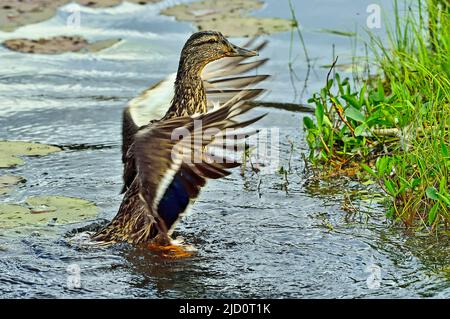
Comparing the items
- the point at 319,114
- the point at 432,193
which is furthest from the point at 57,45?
the point at 432,193

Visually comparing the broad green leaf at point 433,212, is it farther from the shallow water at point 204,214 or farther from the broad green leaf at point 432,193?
the shallow water at point 204,214

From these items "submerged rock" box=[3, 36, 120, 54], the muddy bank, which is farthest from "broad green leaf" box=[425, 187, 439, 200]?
the muddy bank

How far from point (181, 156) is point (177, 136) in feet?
0.36

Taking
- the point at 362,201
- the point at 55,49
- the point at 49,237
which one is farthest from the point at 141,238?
the point at 55,49

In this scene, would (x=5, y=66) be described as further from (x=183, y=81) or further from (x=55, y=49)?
(x=183, y=81)

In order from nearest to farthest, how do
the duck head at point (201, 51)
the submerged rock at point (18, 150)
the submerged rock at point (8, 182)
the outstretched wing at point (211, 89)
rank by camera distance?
the duck head at point (201, 51) < the outstretched wing at point (211, 89) < the submerged rock at point (8, 182) < the submerged rock at point (18, 150)

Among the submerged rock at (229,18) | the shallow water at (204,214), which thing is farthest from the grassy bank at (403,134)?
the submerged rock at (229,18)

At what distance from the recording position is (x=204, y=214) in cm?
683

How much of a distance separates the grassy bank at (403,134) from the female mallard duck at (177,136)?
2.61 feet

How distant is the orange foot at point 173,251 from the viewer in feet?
20.3

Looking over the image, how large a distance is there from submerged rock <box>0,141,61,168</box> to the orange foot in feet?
5.58

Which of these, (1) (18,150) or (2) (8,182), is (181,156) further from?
(1) (18,150)

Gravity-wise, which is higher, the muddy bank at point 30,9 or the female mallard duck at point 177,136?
the muddy bank at point 30,9

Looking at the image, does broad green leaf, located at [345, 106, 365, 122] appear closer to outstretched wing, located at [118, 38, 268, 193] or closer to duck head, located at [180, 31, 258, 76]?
outstretched wing, located at [118, 38, 268, 193]
